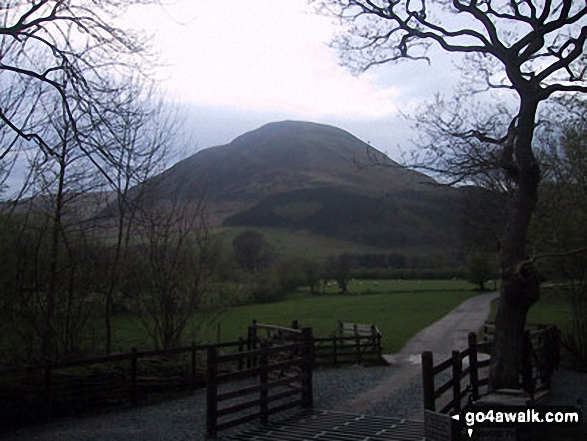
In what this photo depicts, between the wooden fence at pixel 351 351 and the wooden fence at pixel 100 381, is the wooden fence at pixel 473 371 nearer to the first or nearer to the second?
the wooden fence at pixel 100 381

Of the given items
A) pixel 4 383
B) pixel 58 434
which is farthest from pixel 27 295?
pixel 58 434

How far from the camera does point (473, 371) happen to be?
10.6 metres

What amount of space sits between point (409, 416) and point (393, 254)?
94.1 metres

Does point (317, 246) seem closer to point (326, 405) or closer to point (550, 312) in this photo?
point (550, 312)

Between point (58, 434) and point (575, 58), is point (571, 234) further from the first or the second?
point (58, 434)

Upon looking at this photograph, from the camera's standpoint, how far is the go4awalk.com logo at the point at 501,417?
314 inches

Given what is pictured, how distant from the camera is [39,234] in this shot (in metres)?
13.6

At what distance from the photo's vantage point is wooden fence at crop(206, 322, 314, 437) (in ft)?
34.0

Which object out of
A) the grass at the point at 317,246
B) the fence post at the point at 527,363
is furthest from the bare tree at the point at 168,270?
the grass at the point at 317,246

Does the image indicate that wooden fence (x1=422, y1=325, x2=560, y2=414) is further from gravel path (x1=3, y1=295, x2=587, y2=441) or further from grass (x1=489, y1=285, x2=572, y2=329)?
grass (x1=489, y1=285, x2=572, y2=329)

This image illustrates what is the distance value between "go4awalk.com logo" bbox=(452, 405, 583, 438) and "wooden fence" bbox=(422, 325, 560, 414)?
49 cm

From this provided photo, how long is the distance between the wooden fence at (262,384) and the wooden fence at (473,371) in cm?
271

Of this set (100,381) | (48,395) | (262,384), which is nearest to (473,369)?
(262,384)

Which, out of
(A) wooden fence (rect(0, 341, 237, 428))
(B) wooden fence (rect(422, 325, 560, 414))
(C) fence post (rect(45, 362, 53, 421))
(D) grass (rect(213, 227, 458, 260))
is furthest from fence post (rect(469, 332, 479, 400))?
(D) grass (rect(213, 227, 458, 260))
